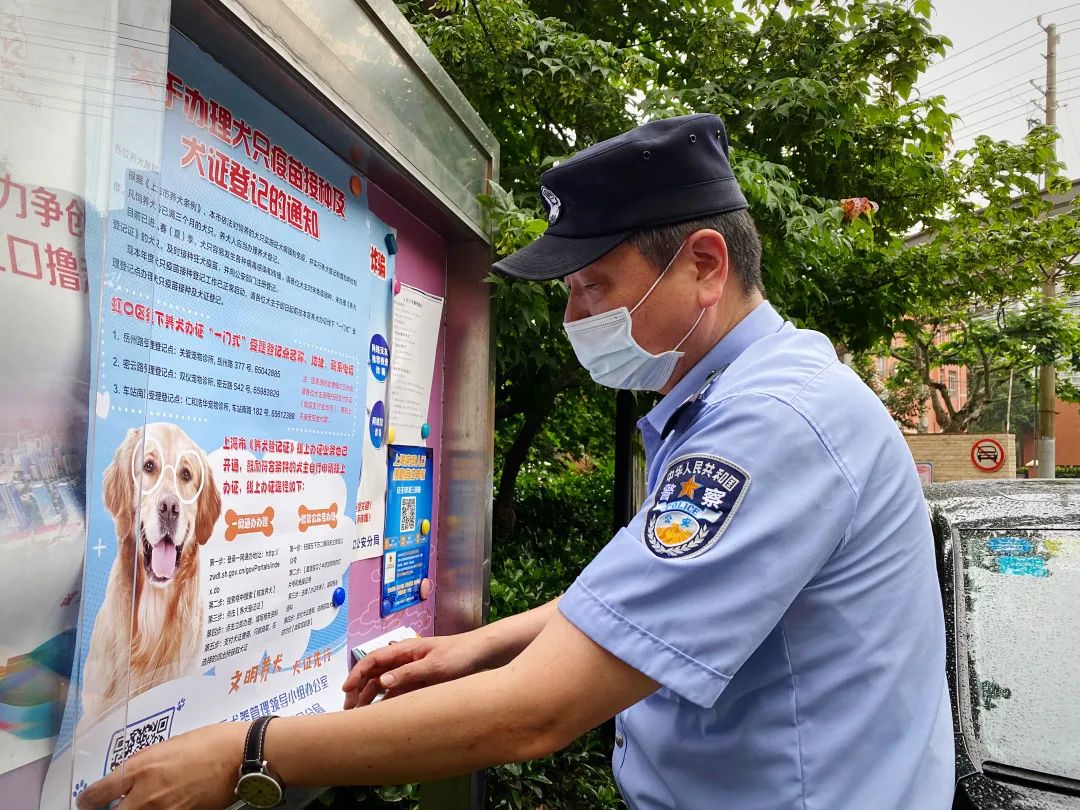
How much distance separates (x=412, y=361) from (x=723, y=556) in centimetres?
101

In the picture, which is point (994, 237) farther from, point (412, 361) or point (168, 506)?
point (168, 506)

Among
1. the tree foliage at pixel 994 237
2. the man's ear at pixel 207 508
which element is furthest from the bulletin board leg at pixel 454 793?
the tree foliage at pixel 994 237

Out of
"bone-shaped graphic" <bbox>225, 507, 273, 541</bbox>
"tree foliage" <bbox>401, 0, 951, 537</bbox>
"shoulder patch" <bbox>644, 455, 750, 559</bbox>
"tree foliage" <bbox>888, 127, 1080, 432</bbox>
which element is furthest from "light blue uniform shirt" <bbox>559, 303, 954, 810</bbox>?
"tree foliage" <bbox>888, 127, 1080, 432</bbox>

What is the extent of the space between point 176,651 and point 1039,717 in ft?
6.29

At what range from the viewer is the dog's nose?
1.01 metres

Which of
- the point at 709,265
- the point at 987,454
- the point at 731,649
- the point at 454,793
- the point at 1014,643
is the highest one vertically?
the point at 709,265

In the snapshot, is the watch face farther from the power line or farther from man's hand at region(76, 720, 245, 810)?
the power line

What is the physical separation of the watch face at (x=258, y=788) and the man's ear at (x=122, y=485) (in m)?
0.35

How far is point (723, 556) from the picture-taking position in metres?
0.92

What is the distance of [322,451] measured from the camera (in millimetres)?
1370

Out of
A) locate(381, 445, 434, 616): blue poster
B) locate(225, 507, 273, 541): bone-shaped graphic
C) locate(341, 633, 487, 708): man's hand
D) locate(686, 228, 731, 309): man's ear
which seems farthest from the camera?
locate(381, 445, 434, 616): blue poster

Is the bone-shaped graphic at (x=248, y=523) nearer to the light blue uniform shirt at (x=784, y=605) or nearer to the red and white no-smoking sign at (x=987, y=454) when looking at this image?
the light blue uniform shirt at (x=784, y=605)

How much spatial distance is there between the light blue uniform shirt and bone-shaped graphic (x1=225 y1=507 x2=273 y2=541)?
1.76 ft

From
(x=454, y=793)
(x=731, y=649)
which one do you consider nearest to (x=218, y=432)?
(x=731, y=649)
